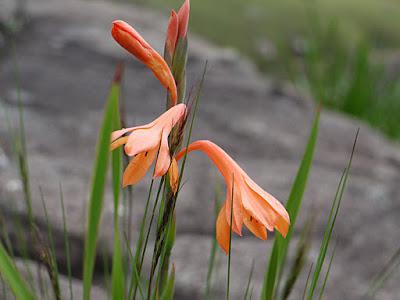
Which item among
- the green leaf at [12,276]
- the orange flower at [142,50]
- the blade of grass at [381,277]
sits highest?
the orange flower at [142,50]

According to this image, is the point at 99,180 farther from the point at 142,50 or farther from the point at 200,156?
the point at 200,156

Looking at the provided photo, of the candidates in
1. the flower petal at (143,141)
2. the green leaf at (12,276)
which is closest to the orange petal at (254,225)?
the flower petal at (143,141)

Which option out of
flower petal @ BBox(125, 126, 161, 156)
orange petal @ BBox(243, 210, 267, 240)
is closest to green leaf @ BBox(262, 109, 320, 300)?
orange petal @ BBox(243, 210, 267, 240)

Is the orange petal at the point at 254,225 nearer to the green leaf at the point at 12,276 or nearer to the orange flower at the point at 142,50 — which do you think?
the orange flower at the point at 142,50

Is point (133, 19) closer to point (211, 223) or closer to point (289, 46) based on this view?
point (289, 46)

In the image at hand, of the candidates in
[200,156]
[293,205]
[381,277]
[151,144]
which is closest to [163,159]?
[151,144]

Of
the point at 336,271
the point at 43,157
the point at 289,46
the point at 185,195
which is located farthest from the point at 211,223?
the point at 289,46
